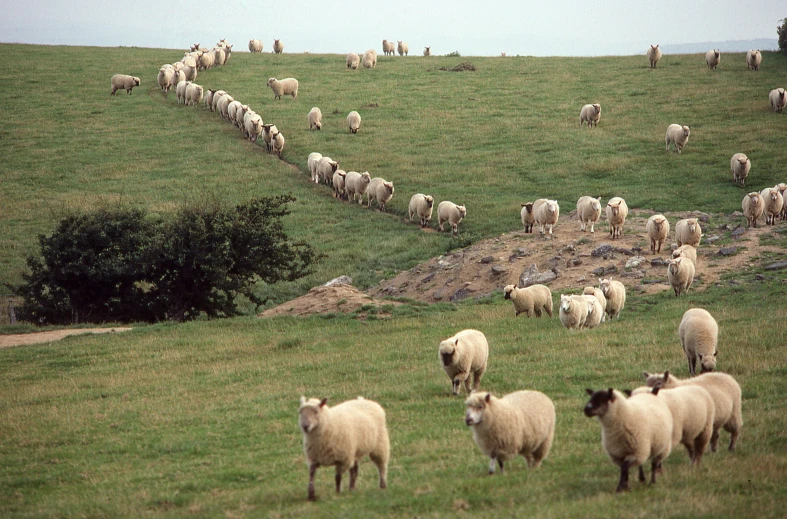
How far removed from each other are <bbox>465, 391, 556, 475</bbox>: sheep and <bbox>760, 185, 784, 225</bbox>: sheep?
2031 centimetres

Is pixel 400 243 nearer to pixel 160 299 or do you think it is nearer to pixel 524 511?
pixel 160 299

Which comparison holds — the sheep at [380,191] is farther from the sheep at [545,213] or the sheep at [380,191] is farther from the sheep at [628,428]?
the sheep at [628,428]

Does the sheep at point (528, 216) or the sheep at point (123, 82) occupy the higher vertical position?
the sheep at point (123, 82)

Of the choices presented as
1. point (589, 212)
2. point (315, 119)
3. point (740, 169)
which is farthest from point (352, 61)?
point (589, 212)

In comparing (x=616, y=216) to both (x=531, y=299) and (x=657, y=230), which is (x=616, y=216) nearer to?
(x=657, y=230)

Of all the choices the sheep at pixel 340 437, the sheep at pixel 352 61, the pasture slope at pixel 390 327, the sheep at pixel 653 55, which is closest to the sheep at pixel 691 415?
the pasture slope at pixel 390 327

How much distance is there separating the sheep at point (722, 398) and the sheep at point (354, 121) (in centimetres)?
3806

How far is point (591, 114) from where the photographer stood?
45938mm

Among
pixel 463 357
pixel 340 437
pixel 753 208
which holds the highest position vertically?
pixel 753 208

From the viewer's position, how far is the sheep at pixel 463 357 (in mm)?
14008

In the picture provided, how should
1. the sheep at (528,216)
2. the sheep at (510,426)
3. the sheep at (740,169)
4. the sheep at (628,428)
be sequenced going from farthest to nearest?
the sheep at (740,169) < the sheep at (528,216) < the sheep at (510,426) < the sheep at (628,428)

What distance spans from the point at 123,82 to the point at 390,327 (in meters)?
42.5

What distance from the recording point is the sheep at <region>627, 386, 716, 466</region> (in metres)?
9.55

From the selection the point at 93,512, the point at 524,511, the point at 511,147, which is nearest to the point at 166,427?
the point at 93,512
